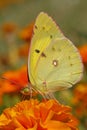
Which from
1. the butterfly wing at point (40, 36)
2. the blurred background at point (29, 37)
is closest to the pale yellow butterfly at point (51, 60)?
the butterfly wing at point (40, 36)

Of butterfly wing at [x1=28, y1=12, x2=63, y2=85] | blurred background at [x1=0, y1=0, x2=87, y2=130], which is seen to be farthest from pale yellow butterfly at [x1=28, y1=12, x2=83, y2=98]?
blurred background at [x1=0, y1=0, x2=87, y2=130]

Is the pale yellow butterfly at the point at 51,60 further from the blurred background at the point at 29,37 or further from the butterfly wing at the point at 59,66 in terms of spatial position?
the blurred background at the point at 29,37

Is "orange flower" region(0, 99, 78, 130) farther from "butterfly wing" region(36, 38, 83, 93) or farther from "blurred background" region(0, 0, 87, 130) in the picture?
"blurred background" region(0, 0, 87, 130)

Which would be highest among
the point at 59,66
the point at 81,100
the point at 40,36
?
the point at 40,36

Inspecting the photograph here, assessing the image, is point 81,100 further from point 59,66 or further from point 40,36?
point 40,36

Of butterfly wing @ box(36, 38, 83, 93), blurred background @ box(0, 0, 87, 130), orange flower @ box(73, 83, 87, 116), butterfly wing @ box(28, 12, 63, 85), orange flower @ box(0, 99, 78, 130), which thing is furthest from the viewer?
blurred background @ box(0, 0, 87, 130)

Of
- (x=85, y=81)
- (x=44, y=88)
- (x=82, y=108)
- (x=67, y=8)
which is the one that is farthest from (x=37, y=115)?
(x=67, y=8)

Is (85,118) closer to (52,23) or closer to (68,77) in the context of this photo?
(68,77)

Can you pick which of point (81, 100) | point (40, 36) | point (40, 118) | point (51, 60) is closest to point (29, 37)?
point (81, 100)
